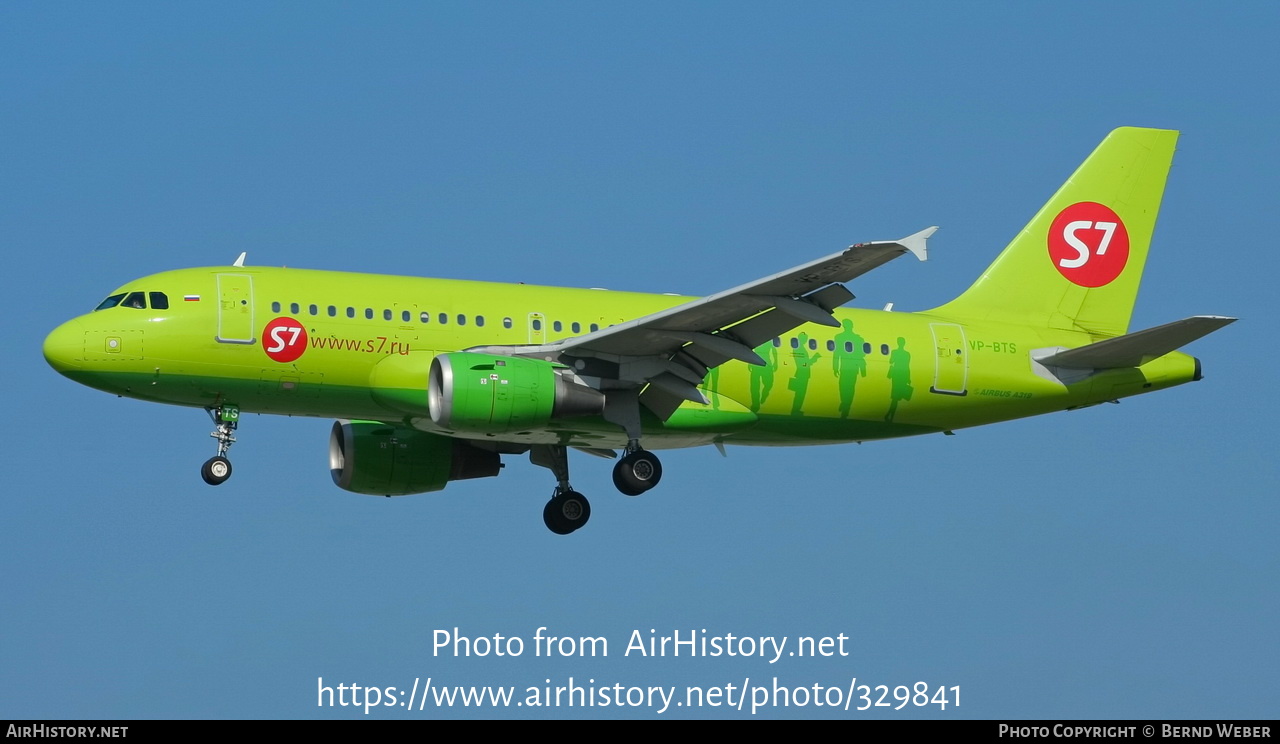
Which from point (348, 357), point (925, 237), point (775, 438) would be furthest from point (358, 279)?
point (925, 237)

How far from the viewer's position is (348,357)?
37.6 m

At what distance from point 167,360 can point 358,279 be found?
13.7 ft

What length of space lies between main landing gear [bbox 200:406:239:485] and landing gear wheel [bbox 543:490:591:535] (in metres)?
7.65

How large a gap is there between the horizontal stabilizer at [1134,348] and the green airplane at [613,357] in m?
0.06

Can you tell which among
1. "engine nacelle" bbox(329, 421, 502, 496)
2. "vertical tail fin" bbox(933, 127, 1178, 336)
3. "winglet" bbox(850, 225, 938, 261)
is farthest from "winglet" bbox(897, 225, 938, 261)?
"engine nacelle" bbox(329, 421, 502, 496)

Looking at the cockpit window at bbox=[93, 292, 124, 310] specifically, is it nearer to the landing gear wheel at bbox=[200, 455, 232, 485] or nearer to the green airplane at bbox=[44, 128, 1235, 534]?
the green airplane at bbox=[44, 128, 1235, 534]

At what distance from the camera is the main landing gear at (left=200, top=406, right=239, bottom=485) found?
37906 mm

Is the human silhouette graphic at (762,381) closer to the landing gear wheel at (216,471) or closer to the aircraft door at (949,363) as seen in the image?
the aircraft door at (949,363)

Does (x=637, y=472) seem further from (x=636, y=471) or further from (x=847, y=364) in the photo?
(x=847, y=364)

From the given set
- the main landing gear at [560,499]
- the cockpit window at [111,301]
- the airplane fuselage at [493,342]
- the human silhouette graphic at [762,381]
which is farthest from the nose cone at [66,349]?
the human silhouette graphic at [762,381]

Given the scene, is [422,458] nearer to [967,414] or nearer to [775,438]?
[775,438]

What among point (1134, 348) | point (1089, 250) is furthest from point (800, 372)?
point (1089, 250)

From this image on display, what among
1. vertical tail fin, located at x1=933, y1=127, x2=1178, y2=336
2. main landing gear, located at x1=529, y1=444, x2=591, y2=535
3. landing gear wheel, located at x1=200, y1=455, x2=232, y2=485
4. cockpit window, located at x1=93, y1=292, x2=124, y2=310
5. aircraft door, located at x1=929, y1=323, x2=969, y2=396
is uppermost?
vertical tail fin, located at x1=933, y1=127, x2=1178, y2=336

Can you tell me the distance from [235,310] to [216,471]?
3.26m
